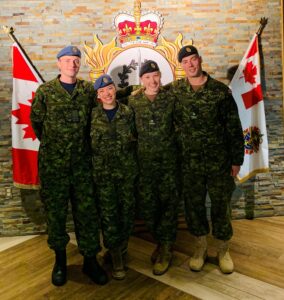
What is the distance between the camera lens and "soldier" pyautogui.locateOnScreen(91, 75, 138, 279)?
2.26 meters

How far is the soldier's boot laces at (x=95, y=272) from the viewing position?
2334 millimetres

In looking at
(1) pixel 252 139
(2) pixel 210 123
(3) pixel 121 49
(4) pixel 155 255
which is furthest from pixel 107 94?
(1) pixel 252 139

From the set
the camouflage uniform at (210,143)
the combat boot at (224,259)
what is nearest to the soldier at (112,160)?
the camouflage uniform at (210,143)

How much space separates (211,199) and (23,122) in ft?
5.91

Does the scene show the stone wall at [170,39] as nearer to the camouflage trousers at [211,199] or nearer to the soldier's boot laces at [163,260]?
the camouflage trousers at [211,199]

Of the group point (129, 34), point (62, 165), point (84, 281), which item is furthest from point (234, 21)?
point (84, 281)

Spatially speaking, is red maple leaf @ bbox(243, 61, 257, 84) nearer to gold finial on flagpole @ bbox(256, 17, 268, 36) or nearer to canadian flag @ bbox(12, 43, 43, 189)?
gold finial on flagpole @ bbox(256, 17, 268, 36)

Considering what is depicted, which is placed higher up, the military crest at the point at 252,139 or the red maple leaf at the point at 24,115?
the red maple leaf at the point at 24,115

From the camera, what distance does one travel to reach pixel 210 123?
2.33 m

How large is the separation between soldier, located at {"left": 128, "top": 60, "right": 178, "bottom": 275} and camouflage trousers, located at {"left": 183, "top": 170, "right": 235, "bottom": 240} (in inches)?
4.7

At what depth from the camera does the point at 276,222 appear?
3.33 metres

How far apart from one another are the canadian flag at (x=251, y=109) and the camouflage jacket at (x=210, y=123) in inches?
34.8

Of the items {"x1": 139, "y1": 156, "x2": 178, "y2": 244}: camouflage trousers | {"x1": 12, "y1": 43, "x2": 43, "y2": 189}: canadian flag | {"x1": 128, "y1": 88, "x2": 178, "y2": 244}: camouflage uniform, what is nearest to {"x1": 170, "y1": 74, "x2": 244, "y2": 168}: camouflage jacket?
{"x1": 128, "y1": 88, "x2": 178, "y2": 244}: camouflage uniform

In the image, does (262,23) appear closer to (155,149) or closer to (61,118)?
(155,149)
